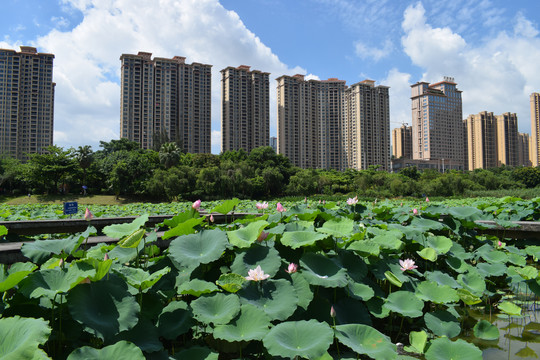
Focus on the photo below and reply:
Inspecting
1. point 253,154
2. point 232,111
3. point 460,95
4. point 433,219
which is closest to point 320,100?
point 232,111

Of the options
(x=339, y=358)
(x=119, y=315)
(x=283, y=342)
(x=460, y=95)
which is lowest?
(x=339, y=358)

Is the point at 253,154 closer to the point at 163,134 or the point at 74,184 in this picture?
the point at 163,134

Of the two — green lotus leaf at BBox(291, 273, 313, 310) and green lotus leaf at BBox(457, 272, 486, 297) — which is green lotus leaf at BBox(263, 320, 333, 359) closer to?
green lotus leaf at BBox(291, 273, 313, 310)

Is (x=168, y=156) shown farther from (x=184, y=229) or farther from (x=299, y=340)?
(x=299, y=340)

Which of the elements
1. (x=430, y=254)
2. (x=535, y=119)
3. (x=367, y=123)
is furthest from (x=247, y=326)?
(x=535, y=119)

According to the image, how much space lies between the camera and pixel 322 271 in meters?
1.56

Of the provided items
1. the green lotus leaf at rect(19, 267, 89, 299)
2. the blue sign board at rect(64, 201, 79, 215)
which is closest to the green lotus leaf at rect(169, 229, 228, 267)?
the green lotus leaf at rect(19, 267, 89, 299)

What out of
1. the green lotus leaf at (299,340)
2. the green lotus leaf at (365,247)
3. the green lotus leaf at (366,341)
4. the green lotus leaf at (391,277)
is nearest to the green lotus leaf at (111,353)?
the green lotus leaf at (299,340)

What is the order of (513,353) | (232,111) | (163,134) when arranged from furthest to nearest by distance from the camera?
(232,111)
(163,134)
(513,353)

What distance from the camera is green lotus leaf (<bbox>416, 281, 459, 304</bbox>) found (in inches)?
69.2

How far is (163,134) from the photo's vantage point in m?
45.4

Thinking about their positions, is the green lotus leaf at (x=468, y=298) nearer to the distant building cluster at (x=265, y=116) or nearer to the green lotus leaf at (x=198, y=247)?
the green lotus leaf at (x=198, y=247)

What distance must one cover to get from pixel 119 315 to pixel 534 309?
9.33 ft

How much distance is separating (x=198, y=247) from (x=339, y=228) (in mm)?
824
